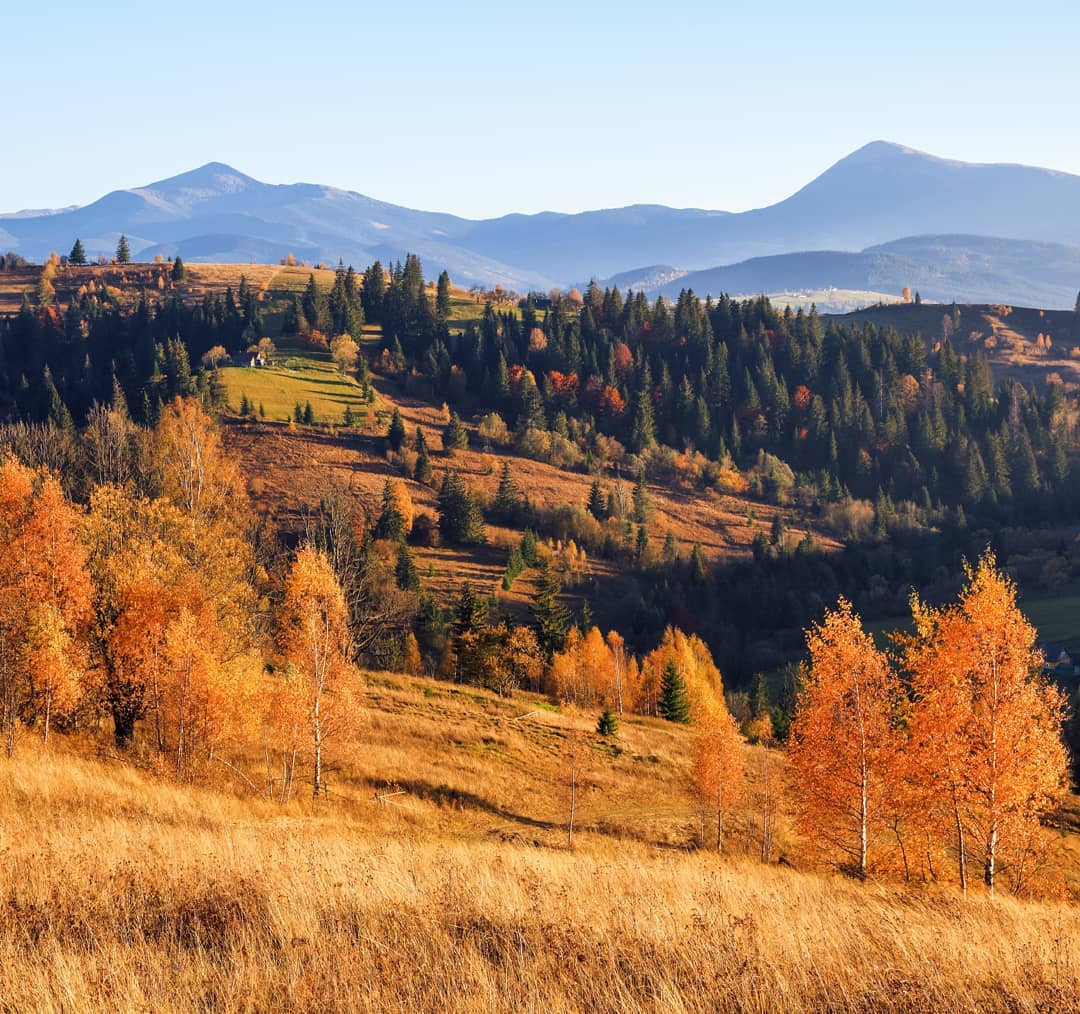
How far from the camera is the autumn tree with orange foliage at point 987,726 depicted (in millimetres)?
25672

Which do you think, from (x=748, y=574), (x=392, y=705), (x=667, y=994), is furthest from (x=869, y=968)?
(x=748, y=574)

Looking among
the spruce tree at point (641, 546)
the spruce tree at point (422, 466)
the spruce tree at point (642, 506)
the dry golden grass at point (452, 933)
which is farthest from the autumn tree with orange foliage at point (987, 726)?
the spruce tree at point (642, 506)

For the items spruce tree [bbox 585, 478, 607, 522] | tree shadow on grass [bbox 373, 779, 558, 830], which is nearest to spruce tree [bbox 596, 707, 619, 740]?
tree shadow on grass [bbox 373, 779, 558, 830]

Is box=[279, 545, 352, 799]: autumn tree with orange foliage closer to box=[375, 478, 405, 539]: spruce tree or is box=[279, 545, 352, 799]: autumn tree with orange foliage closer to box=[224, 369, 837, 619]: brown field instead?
box=[224, 369, 837, 619]: brown field

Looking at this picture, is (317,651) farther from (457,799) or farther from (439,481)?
(439,481)

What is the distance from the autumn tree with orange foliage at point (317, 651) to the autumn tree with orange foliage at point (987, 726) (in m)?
21.5

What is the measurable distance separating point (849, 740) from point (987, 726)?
4479mm

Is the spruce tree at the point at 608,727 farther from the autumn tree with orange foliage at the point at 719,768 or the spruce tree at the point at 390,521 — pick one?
the spruce tree at the point at 390,521

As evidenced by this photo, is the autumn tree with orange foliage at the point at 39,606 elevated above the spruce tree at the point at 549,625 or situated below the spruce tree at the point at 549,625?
above

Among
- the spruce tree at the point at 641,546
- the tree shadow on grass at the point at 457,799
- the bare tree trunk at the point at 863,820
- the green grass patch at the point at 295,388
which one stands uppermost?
the green grass patch at the point at 295,388

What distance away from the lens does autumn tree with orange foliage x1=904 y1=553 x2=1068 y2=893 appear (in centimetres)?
2567

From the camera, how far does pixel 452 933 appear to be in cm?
1026

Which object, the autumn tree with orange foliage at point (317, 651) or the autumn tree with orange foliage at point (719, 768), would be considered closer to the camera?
the autumn tree with orange foliage at point (317, 651)

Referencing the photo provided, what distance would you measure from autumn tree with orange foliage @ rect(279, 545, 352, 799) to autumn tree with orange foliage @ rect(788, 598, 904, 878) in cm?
1801
